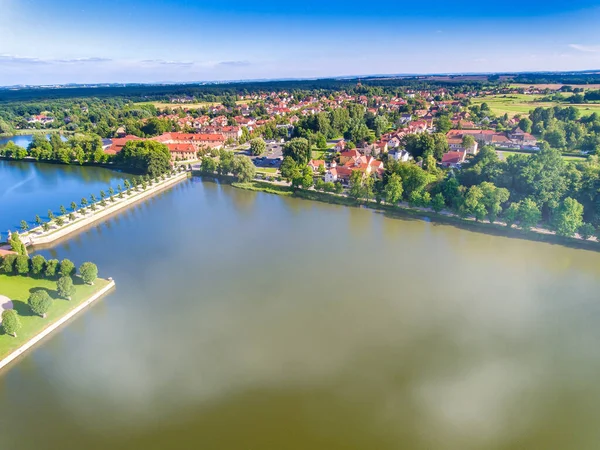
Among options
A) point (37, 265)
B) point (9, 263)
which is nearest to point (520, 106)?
point (37, 265)

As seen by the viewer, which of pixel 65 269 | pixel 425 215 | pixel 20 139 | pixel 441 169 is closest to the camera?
pixel 65 269

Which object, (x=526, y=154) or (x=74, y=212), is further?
(x=526, y=154)

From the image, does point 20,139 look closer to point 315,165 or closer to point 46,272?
point 315,165

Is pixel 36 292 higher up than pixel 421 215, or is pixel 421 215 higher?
pixel 36 292

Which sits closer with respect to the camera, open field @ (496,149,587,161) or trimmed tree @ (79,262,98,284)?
trimmed tree @ (79,262,98,284)

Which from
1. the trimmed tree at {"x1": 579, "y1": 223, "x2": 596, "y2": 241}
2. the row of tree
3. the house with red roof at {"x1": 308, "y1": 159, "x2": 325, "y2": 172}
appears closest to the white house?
the house with red roof at {"x1": 308, "y1": 159, "x2": 325, "y2": 172}

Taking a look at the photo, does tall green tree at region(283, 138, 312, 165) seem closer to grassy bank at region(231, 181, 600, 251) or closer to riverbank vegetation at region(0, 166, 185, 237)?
grassy bank at region(231, 181, 600, 251)
